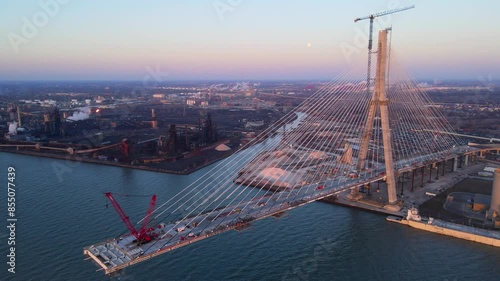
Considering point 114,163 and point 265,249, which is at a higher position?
point 114,163

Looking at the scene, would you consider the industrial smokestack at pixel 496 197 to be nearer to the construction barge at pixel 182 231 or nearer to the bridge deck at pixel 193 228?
the bridge deck at pixel 193 228

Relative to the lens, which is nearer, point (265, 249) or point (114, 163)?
point (265, 249)

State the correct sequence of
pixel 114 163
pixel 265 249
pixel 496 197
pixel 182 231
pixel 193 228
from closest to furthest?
pixel 182 231 → pixel 193 228 → pixel 265 249 → pixel 496 197 → pixel 114 163

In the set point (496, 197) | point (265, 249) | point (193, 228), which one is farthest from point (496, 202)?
point (193, 228)

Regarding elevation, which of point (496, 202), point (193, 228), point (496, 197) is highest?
point (193, 228)

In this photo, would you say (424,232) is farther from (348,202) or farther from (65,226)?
(65,226)

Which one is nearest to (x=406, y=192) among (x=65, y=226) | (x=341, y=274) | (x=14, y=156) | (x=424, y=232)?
(x=424, y=232)

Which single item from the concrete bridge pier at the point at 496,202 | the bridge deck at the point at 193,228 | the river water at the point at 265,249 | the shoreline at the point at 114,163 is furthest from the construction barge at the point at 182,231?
the shoreline at the point at 114,163

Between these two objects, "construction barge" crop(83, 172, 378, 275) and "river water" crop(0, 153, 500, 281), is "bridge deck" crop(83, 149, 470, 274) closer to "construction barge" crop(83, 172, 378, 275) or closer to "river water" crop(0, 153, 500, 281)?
"construction barge" crop(83, 172, 378, 275)

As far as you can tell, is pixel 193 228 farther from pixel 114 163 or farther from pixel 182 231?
pixel 114 163
